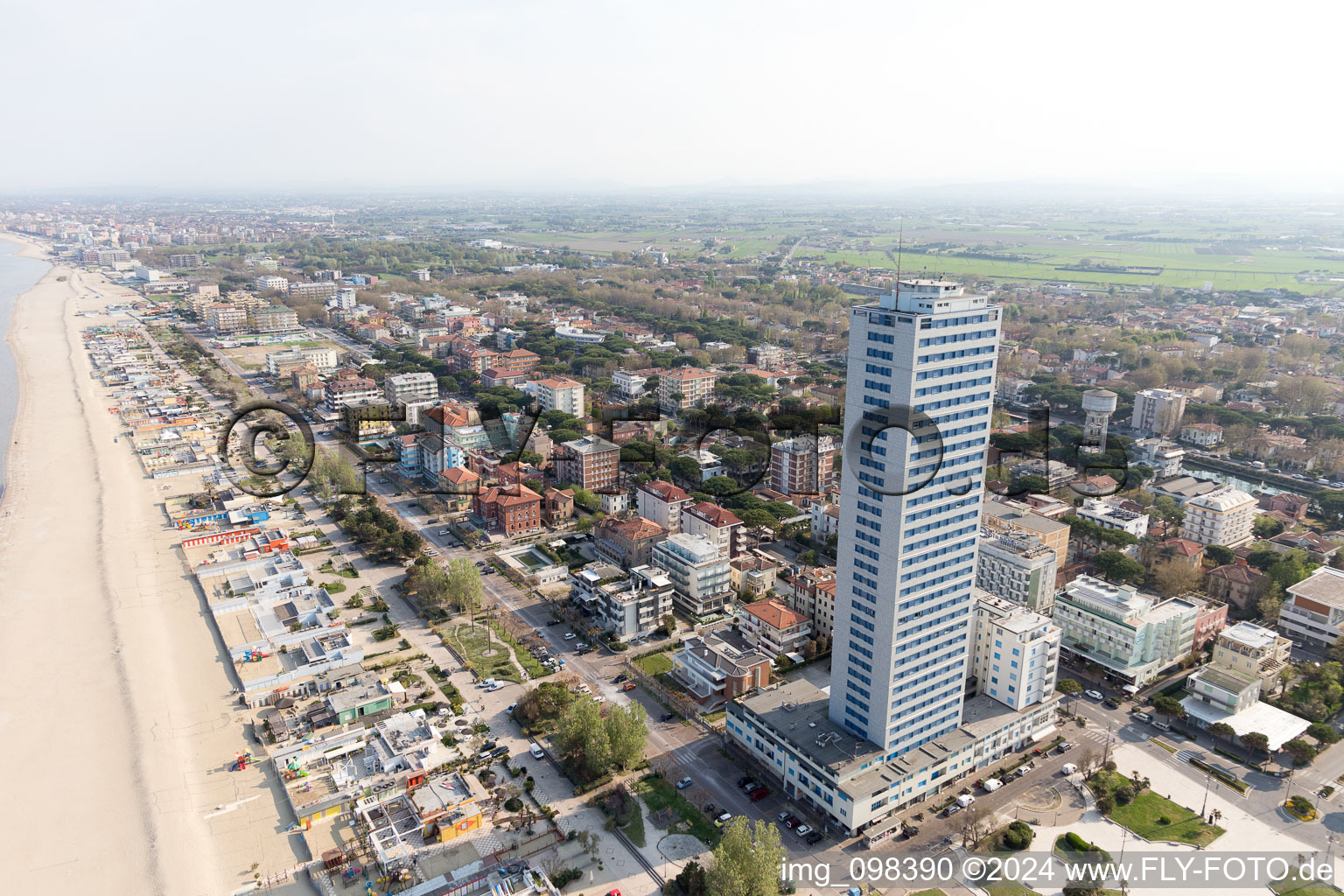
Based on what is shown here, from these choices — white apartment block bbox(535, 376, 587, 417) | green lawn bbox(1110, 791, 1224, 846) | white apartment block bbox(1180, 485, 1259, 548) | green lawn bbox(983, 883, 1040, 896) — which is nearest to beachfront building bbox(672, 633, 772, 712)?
green lawn bbox(983, 883, 1040, 896)

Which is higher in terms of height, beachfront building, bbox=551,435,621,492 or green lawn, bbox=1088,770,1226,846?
beachfront building, bbox=551,435,621,492

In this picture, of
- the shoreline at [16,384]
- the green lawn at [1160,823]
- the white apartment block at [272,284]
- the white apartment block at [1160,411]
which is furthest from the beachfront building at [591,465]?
the white apartment block at [272,284]

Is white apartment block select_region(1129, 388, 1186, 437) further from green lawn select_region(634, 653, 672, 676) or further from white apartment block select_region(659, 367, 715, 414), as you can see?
green lawn select_region(634, 653, 672, 676)

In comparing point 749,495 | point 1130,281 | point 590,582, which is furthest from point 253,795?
point 1130,281

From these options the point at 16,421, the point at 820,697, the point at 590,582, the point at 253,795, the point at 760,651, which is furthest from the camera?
the point at 16,421

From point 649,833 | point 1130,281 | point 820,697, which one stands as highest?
point 1130,281

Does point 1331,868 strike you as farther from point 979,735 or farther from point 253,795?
point 253,795

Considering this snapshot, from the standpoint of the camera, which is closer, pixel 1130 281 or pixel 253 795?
pixel 253 795
